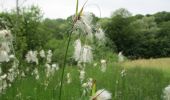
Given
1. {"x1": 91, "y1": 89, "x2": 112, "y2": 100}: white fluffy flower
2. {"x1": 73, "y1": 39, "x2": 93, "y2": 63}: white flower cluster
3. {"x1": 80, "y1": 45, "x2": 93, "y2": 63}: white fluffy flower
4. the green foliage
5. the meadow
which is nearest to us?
{"x1": 91, "y1": 89, "x2": 112, "y2": 100}: white fluffy flower

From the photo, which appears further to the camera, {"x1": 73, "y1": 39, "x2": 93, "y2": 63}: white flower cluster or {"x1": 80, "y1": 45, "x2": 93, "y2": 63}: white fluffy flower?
{"x1": 80, "y1": 45, "x2": 93, "y2": 63}: white fluffy flower

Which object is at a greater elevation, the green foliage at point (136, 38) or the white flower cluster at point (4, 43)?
the white flower cluster at point (4, 43)

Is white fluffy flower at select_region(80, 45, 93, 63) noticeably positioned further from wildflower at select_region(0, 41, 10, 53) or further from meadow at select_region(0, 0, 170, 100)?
wildflower at select_region(0, 41, 10, 53)

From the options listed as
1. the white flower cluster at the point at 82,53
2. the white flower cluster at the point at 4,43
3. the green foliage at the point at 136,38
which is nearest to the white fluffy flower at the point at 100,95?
the white flower cluster at the point at 4,43

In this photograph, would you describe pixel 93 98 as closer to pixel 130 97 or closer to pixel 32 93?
pixel 32 93

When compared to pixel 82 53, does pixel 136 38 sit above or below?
below

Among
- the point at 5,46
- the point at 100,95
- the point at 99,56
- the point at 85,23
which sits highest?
the point at 85,23

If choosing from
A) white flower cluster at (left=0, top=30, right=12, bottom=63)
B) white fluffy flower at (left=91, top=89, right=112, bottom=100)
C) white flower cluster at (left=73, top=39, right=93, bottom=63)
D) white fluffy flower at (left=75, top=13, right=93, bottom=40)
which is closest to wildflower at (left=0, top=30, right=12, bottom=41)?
white flower cluster at (left=0, top=30, right=12, bottom=63)

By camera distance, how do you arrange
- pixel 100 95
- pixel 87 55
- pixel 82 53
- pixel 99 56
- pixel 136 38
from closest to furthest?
1. pixel 100 95
2. pixel 82 53
3. pixel 87 55
4. pixel 99 56
5. pixel 136 38

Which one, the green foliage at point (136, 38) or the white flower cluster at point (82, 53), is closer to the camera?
the white flower cluster at point (82, 53)

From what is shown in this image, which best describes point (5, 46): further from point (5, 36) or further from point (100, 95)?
point (100, 95)

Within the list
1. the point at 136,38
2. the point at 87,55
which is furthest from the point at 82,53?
the point at 136,38

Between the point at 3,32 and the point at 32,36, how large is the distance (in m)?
16.3

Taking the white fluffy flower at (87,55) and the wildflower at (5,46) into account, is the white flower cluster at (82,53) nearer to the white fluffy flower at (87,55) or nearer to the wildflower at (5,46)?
the white fluffy flower at (87,55)
